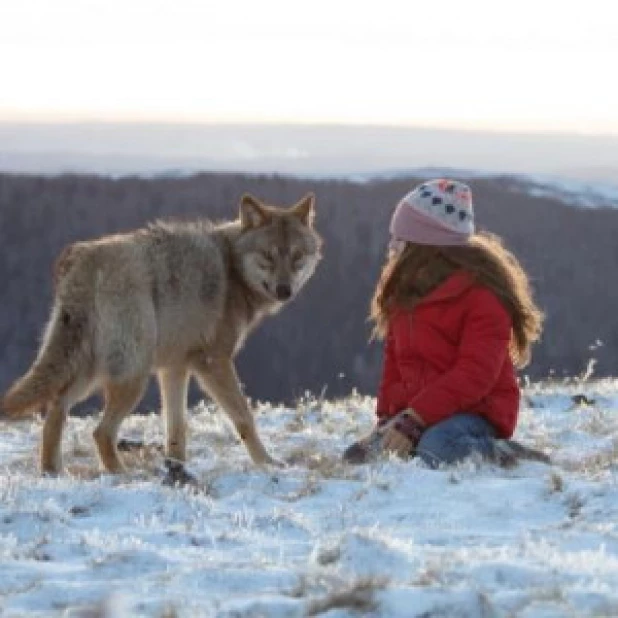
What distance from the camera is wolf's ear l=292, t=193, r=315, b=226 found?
30.8 ft

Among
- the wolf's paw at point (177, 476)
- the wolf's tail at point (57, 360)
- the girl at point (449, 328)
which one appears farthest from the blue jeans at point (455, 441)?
the wolf's tail at point (57, 360)

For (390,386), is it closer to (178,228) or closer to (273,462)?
(273,462)

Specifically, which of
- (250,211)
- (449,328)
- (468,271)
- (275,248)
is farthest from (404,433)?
(250,211)

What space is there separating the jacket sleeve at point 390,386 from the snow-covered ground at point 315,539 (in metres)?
0.43

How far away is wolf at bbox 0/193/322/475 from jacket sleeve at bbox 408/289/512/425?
1167 mm

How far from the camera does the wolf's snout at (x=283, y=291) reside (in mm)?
8763

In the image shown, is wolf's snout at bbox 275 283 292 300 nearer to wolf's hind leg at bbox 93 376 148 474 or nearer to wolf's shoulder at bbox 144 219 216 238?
wolf's shoulder at bbox 144 219 216 238

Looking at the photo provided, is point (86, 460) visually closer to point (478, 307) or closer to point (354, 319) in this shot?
point (478, 307)

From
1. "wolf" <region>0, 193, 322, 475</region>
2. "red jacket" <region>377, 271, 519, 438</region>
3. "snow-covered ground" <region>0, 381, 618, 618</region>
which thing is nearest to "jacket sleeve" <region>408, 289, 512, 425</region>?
"red jacket" <region>377, 271, 519, 438</region>

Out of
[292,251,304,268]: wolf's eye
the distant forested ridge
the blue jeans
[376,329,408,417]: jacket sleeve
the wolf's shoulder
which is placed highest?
the wolf's shoulder

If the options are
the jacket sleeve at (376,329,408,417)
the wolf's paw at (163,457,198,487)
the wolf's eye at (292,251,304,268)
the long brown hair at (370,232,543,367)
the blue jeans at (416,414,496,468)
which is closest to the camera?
the wolf's paw at (163,457,198,487)

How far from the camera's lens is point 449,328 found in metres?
7.34

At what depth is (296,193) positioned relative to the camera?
53.7m

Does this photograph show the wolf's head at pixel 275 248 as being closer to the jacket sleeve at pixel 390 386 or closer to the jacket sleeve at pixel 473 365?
the jacket sleeve at pixel 390 386
